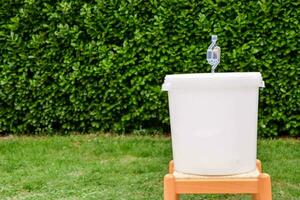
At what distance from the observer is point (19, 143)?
185 inches

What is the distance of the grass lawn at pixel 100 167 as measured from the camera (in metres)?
3.25

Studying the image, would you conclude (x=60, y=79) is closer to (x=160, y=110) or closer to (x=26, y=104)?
(x=26, y=104)

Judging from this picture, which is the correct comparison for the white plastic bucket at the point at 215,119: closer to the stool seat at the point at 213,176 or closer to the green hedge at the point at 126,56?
the stool seat at the point at 213,176

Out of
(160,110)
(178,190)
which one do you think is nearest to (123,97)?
(160,110)

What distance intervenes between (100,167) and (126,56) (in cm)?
122

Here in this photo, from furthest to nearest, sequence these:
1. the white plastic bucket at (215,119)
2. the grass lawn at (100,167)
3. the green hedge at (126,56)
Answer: the green hedge at (126,56), the grass lawn at (100,167), the white plastic bucket at (215,119)

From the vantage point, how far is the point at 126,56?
467 centimetres

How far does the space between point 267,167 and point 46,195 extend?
1560 mm

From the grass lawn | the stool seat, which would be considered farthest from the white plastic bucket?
the grass lawn

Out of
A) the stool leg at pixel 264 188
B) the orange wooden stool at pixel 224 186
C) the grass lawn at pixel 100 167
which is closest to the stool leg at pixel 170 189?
the orange wooden stool at pixel 224 186

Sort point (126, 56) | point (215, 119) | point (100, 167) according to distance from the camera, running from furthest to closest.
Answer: point (126, 56), point (100, 167), point (215, 119)

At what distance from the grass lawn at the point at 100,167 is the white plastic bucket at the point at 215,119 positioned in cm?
91

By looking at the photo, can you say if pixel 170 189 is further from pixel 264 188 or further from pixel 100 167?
pixel 100 167

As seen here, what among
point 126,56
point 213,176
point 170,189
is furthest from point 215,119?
point 126,56
